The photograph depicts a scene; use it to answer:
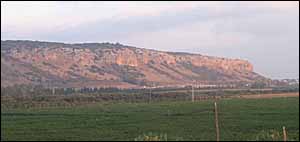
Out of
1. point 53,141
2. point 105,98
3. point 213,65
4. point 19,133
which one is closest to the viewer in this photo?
point 53,141

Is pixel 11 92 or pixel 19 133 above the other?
pixel 11 92

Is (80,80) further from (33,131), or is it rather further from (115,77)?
(33,131)

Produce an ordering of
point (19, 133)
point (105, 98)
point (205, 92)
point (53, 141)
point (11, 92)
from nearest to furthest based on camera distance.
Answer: point (11, 92), point (53, 141), point (19, 133), point (105, 98), point (205, 92)

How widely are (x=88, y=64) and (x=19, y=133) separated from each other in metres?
138

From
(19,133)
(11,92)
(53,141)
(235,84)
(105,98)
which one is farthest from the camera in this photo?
(235,84)

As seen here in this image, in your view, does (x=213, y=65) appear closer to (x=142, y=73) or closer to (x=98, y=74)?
(x=142, y=73)

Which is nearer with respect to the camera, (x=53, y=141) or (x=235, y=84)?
(x=53, y=141)

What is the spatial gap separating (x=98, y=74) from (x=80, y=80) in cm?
2895

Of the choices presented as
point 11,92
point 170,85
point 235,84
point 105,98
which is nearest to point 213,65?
point 170,85

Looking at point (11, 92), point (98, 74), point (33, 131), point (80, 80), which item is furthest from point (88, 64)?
point (11, 92)

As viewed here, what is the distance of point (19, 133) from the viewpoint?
1523 inches

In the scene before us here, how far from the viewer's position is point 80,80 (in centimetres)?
14012

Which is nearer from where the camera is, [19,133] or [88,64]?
[19,133]

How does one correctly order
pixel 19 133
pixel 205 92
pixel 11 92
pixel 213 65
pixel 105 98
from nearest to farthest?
pixel 11 92, pixel 19 133, pixel 105 98, pixel 205 92, pixel 213 65
